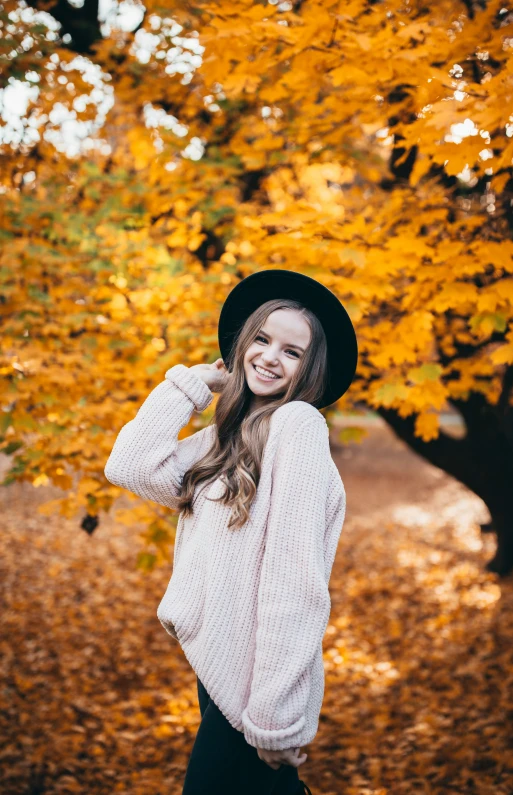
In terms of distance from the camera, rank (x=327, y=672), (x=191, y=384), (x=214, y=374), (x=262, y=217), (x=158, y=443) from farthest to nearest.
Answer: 1. (x=327, y=672)
2. (x=262, y=217)
3. (x=214, y=374)
4. (x=191, y=384)
5. (x=158, y=443)

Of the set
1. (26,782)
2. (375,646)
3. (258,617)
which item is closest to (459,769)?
(375,646)

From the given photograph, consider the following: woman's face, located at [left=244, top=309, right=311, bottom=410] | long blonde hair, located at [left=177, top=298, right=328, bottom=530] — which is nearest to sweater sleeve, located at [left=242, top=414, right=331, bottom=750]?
long blonde hair, located at [left=177, top=298, right=328, bottom=530]

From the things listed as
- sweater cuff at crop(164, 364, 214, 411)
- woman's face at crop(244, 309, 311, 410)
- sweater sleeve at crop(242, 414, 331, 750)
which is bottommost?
sweater sleeve at crop(242, 414, 331, 750)

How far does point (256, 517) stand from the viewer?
5.17 ft

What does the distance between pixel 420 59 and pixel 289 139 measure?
6.11ft

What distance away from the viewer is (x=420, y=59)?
2.61 meters

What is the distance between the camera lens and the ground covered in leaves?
3.68m

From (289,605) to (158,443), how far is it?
602mm

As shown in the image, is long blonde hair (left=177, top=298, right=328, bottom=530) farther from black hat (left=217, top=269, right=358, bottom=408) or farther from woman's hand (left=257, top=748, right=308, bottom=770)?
woman's hand (left=257, top=748, right=308, bottom=770)

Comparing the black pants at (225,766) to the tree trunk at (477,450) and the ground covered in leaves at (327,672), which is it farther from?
the tree trunk at (477,450)

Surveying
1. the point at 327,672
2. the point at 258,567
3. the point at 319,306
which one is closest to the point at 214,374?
the point at 319,306

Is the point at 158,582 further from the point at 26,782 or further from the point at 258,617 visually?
the point at 258,617

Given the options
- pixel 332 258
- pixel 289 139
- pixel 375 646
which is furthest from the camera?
pixel 375 646

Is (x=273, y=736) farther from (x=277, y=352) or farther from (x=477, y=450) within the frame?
(x=477, y=450)
